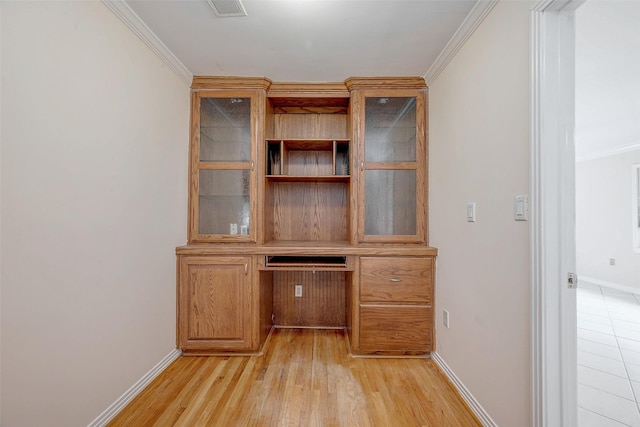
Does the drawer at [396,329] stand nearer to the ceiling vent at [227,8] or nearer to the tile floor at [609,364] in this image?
the tile floor at [609,364]

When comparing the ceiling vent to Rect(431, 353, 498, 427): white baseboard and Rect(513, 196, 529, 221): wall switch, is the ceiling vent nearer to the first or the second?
Rect(513, 196, 529, 221): wall switch

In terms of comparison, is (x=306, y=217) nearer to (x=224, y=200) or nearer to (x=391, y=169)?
(x=224, y=200)

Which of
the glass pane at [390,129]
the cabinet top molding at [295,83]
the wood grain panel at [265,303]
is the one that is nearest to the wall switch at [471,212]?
the glass pane at [390,129]

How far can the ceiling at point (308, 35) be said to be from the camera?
153 centimetres

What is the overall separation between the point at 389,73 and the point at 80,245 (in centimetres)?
238

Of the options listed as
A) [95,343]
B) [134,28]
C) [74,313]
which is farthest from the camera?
[134,28]

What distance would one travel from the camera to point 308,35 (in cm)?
176

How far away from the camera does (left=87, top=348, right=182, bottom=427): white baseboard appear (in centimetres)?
142

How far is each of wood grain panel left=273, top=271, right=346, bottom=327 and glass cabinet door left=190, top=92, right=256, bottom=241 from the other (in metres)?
0.75

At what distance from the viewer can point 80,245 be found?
50.9 inches

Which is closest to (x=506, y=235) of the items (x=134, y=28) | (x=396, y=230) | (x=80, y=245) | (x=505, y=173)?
(x=505, y=173)

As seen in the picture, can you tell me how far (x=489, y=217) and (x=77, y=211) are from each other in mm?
2106

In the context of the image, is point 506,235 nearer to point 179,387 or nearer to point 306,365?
point 306,365

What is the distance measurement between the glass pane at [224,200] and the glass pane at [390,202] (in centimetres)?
107
